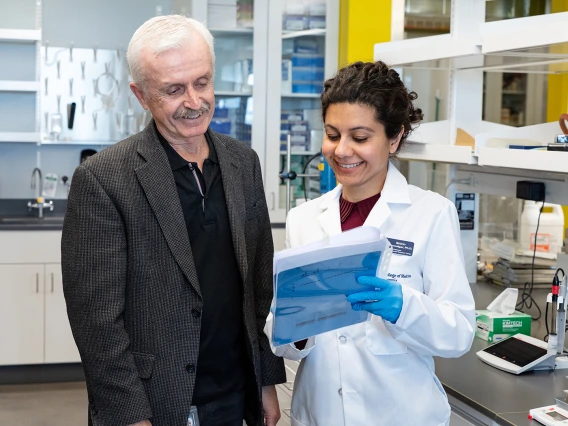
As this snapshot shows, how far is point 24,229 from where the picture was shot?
4.59m

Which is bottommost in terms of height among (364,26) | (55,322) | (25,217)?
(55,322)

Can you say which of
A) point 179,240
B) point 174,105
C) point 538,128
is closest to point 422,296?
point 179,240

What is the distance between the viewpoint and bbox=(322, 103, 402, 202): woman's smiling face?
5.41 ft

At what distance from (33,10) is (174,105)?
3893 millimetres

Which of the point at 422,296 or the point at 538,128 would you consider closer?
the point at 422,296

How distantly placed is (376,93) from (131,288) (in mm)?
684

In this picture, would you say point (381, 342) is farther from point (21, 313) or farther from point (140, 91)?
point (21, 313)

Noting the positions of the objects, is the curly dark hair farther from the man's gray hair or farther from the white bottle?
the white bottle

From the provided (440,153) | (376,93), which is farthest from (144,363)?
(440,153)

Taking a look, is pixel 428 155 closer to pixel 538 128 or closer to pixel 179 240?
pixel 538 128

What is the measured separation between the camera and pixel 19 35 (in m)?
4.87

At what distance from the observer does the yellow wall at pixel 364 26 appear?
5.02 m

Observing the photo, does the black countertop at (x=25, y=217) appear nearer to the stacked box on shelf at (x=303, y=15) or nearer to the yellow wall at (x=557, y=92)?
the stacked box on shelf at (x=303, y=15)

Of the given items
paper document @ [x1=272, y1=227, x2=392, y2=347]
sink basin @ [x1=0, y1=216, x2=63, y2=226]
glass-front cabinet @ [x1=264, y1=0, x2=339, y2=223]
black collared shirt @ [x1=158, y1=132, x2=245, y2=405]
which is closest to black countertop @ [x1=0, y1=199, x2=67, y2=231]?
sink basin @ [x1=0, y1=216, x2=63, y2=226]
